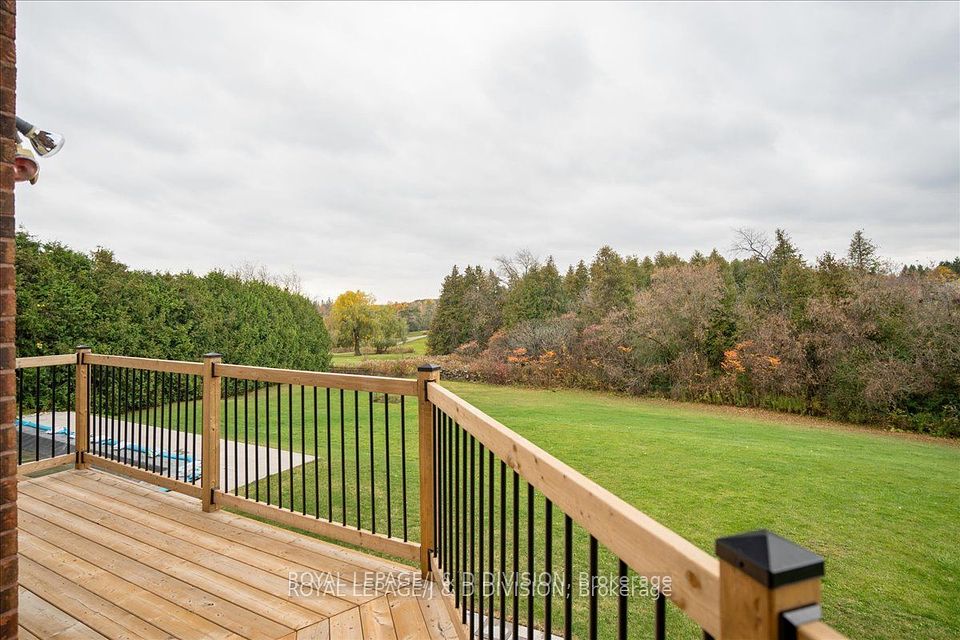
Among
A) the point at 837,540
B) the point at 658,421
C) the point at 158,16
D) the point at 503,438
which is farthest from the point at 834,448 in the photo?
the point at 158,16

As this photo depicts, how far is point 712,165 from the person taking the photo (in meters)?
14.2

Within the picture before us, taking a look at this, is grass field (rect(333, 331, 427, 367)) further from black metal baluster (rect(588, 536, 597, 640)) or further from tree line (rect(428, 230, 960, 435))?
black metal baluster (rect(588, 536, 597, 640))

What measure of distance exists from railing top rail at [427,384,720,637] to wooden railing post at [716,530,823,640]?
5 centimetres

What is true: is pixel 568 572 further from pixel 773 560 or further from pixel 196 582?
pixel 196 582

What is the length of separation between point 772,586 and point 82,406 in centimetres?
520

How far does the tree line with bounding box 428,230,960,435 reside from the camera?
995 centimetres

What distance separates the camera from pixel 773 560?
0.51m

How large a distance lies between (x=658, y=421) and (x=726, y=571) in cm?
944

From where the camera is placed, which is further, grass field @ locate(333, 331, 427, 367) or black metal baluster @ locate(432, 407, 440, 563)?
grass field @ locate(333, 331, 427, 367)

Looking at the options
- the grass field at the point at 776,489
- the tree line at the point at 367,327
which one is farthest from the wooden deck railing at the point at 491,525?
the tree line at the point at 367,327

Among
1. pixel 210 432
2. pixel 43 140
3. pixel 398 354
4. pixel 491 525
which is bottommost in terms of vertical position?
pixel 398 354

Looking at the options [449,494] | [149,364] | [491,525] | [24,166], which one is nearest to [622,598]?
[491,525]

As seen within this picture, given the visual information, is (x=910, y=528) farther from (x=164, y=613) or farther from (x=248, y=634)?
(x=164, y=613)

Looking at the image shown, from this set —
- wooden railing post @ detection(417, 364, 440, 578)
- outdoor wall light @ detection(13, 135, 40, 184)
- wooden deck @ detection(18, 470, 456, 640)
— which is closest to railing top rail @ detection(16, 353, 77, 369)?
wooden deck @ detection(18, 470, 456, 640)
